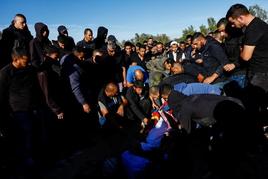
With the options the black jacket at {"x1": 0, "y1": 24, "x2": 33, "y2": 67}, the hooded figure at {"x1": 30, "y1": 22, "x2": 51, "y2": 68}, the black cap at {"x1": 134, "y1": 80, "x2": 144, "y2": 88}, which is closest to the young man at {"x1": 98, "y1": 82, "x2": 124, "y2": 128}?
the black cap at {"x1": 134, "y1": 80, "x2": 144, "y2": 88}

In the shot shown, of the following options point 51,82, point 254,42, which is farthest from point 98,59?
point 254,42

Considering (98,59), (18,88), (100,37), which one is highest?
(100,37)

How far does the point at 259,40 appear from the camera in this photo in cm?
456

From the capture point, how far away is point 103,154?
568 centimetres

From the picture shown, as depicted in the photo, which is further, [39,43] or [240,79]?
[39,43]

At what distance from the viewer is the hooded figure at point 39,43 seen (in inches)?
245

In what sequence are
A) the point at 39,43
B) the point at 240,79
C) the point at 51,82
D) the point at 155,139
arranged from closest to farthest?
the point at 155,139 < the point at 240,79 < the point at 51,82 < the point at 39,43

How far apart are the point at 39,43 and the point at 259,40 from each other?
4105mm

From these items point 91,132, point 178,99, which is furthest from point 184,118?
point 91,132

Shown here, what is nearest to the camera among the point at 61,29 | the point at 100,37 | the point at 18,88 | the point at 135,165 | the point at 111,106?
the point at 135,165

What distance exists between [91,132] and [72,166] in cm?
179

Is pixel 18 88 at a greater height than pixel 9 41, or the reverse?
pixel 9 41

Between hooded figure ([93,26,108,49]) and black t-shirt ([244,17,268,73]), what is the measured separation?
4528 millimetres

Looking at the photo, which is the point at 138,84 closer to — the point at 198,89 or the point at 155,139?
the point at 198,89
